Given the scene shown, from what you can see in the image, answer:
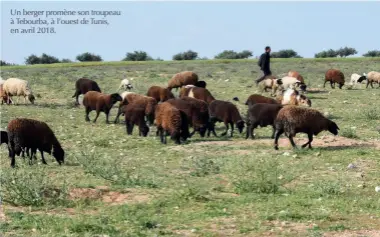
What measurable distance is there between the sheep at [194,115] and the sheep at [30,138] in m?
4.64

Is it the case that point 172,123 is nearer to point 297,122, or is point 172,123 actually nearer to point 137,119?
point 137,119

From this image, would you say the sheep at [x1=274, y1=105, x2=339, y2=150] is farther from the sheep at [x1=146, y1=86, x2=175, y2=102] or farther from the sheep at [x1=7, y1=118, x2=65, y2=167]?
the sheep at [x1=146, y1=86, x2=175, y2=102]

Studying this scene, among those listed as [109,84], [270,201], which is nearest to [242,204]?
[270,201]

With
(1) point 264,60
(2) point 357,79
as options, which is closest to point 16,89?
(1) point 264,60

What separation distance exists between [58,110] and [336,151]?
12.1 meters

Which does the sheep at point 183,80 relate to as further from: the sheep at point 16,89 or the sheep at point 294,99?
the sheep at point 294,99

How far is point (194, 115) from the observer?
16.8m

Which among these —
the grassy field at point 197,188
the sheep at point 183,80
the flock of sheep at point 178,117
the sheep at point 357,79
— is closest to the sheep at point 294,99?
the flock of sheep at point 178,117

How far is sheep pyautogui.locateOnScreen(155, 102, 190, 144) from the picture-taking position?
50.6 feet

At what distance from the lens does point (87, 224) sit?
7.70 metres

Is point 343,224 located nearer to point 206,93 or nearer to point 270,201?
point 270,201

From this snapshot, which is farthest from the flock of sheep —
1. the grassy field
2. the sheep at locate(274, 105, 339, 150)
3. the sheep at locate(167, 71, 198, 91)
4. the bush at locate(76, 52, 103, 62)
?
the bush at locate(76, 52, 103, 62)

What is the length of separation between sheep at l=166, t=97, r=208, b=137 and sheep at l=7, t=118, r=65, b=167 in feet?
15.2

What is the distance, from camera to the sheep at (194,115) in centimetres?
1667
